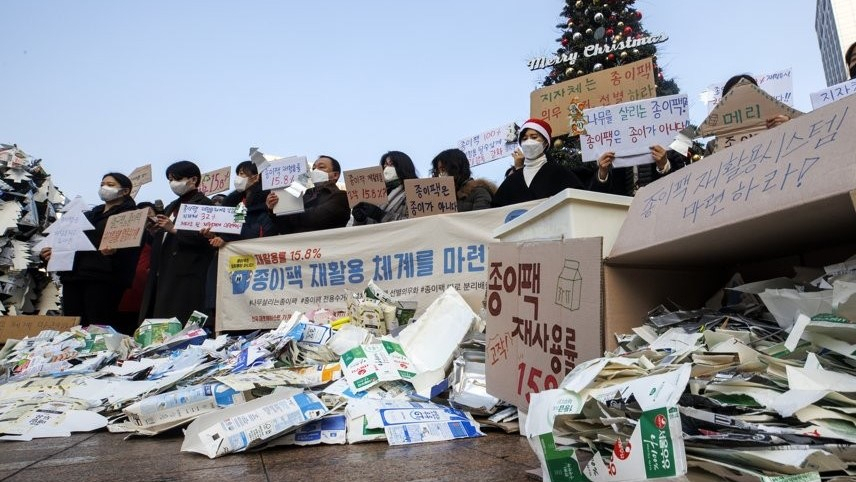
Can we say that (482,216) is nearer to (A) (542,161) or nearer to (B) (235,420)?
(A) (542,161)

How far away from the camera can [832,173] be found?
119cm

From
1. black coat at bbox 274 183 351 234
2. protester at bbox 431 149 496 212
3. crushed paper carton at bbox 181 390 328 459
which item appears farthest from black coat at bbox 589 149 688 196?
crushed paper carton at bbox 181 390 328 459

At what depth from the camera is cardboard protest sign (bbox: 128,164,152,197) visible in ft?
22.5

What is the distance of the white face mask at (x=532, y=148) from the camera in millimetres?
4469

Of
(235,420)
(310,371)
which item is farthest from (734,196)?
(310,371)

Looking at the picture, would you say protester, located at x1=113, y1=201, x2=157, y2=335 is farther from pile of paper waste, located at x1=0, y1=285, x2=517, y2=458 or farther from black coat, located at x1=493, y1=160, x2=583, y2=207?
black coat, located at x1=493, y1=160, x2=583, y2=207

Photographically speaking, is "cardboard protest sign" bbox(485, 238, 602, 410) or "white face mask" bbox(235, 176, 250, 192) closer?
"cardboard protest sign" bbox(485, 238, 602, 410)

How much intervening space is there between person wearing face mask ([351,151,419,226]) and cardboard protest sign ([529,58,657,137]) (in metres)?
1.65

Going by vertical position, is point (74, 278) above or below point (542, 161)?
below

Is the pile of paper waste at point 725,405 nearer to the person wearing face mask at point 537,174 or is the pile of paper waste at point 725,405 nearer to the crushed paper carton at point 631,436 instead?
the crushed paper carton at point 631,436

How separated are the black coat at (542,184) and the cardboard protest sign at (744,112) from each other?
1.07 meters

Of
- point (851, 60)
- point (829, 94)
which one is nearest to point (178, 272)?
point (829, 94)

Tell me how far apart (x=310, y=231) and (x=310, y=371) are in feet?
8.23

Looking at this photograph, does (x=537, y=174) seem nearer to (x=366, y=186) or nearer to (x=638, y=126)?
(x=638, y=126)
